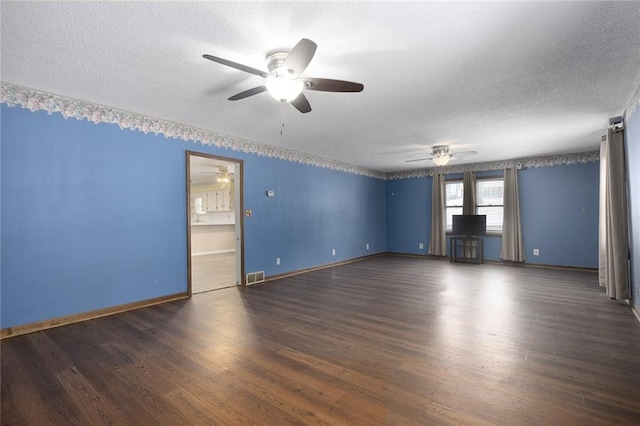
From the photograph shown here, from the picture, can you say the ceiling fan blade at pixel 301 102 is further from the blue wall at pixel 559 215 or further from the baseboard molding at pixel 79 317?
the blue wall at pixel 559 215

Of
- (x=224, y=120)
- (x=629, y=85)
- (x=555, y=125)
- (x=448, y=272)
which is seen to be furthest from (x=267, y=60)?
(x=448, y=272)

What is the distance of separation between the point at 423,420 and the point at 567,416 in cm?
82

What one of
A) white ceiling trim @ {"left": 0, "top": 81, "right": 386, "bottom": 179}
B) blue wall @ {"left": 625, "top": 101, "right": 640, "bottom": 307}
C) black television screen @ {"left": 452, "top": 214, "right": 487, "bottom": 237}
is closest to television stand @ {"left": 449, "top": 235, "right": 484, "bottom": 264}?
black television screen @ {"left": 452, "top": 214, "right": 487, "bottom": 237}

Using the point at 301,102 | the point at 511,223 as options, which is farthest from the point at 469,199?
the point at 301,102

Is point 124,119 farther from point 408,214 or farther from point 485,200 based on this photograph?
point 485,200

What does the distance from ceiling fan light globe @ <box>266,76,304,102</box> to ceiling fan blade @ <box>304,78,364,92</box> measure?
8 centimetres

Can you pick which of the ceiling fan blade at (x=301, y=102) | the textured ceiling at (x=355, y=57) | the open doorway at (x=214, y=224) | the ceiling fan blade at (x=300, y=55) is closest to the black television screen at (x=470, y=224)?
the textured ceiling at (x=355, y=57)

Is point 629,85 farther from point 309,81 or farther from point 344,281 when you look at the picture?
point 344,281

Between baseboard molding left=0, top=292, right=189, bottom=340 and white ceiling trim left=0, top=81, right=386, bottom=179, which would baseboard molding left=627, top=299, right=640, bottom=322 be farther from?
baseboard molding left=0, top=292, right=189, bottom=340

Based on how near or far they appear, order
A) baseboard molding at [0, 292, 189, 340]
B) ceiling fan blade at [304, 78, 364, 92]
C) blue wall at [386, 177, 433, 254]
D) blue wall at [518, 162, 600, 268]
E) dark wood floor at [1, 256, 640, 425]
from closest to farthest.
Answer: dark wood floor at [1, 256, 640, 425] → ceiling fan blade at [304, 78, 364, 92] → baseboard molding at [0, 292, 189, 340] → blue wall at [518, 162, 600, 268] → blue wall at [386, 177, 433, 254]

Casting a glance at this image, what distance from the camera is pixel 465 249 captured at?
7496mm

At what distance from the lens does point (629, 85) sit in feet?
9.93

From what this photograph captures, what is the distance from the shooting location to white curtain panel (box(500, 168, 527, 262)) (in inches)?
268

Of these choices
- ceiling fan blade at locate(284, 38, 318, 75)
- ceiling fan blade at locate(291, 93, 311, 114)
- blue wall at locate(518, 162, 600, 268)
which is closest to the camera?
ceiling fan blade at locate(284, 38, 318, 75)
